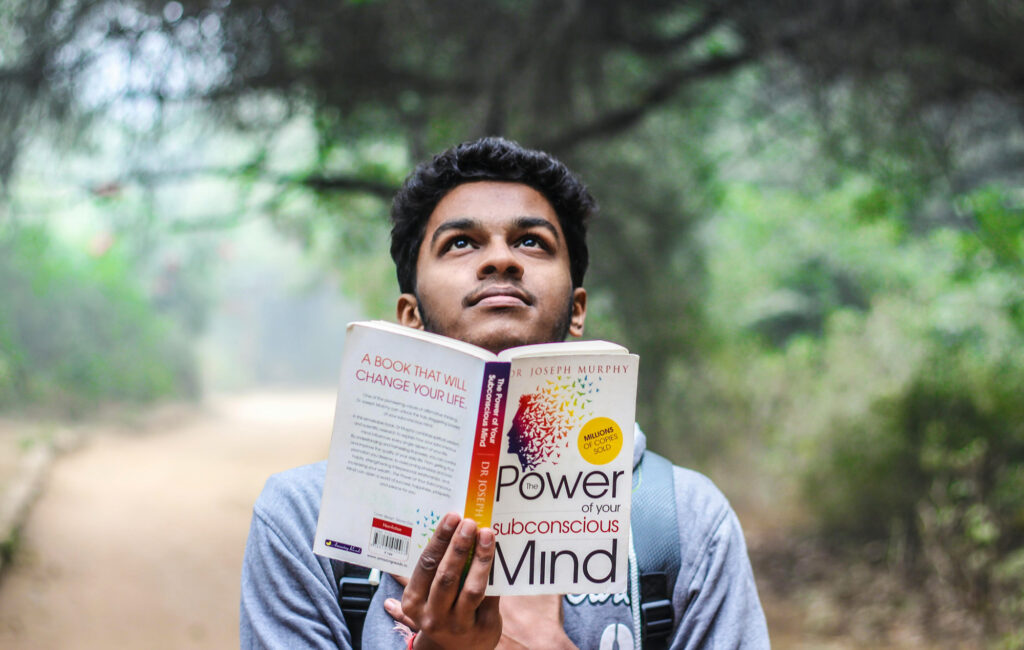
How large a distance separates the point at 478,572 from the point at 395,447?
0.21 metres

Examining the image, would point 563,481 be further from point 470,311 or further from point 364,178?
point 364,178

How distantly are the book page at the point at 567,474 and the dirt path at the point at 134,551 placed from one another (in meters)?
4.63

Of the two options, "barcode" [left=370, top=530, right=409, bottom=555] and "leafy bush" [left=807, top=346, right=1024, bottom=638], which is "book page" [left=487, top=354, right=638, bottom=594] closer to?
"barcode" [left=370, top=530, right=409, bottom=555]

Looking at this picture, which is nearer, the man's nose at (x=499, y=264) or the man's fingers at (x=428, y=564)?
the man's fingers at (x=428, y=564)

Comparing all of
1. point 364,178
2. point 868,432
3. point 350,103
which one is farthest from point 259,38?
point 868,432

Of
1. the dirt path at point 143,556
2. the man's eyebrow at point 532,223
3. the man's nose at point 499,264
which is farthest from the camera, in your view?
the dirt path at point 143,556

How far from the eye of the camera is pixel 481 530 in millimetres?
1088

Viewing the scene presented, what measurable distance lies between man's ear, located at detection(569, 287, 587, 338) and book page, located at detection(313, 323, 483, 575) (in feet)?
1.85

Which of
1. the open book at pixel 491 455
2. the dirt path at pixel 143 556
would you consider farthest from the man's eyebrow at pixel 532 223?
the dirt path at pixel 143 556

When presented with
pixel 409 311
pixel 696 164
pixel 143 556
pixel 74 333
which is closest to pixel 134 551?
pixel 143 556

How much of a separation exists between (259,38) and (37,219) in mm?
2673

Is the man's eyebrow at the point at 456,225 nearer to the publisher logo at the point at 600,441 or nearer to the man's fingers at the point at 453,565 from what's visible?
the publisher logo at the point at 600,441

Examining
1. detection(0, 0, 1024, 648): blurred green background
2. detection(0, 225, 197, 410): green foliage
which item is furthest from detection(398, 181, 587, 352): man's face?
detection(0, 225, 197, 410): green foliage

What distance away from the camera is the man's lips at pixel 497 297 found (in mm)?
1386
